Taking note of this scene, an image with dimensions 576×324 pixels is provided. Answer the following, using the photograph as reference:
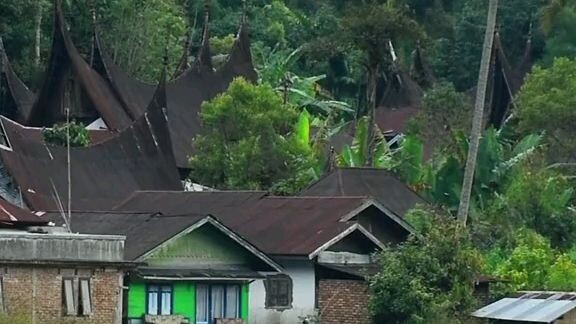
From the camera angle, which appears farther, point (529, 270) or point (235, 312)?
point (529, 270)

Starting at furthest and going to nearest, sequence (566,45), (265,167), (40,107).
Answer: (566,45) < (40,107) < (265,167)

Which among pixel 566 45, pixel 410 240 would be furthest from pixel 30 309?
pixel 566 45

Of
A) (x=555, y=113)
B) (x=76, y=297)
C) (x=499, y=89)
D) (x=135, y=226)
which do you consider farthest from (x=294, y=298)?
(x=499, y=89)

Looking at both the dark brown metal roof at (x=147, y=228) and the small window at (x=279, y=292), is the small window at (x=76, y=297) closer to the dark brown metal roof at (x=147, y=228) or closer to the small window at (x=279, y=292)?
the dark brown metal roof at (x=147, y=228)

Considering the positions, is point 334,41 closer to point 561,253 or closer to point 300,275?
point 561,253

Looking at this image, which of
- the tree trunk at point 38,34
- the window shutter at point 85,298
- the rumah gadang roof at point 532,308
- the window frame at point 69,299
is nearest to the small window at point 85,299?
the window shutter at point 85,298

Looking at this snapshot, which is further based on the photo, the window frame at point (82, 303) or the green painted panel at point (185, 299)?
the green painted panel at point (185, 299)

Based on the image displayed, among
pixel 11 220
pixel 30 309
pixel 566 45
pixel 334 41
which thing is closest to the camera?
pixel 30 309

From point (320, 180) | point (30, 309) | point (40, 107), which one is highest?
point (40, 107)
